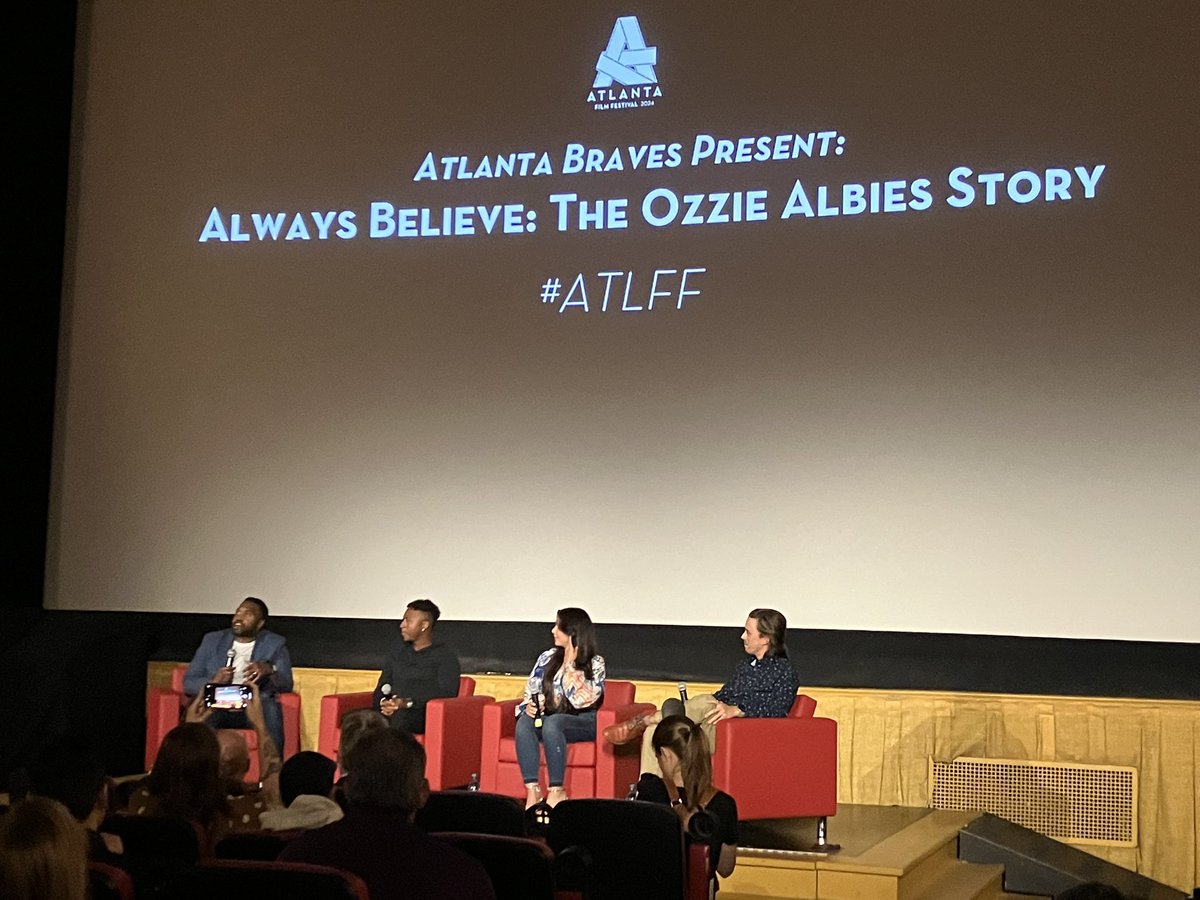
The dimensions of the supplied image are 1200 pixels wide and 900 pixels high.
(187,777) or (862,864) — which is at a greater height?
(187,777)

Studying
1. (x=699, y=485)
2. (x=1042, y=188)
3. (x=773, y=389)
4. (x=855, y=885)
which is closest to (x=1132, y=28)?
(x=1042, y=188)

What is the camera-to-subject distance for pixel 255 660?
261 inches

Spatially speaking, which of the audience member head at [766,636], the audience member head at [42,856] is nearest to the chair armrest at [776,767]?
the audience member head at [766,636]

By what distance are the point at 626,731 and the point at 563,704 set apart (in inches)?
13.1

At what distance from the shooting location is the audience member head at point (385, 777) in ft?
9.09

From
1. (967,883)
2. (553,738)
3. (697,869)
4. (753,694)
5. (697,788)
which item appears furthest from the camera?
(553,738)

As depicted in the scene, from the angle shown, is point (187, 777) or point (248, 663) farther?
point (248, 663)

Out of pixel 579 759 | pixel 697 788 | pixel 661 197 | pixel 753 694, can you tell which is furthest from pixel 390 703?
pixel 697 788

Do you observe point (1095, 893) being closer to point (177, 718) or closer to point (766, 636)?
point (766, 636)

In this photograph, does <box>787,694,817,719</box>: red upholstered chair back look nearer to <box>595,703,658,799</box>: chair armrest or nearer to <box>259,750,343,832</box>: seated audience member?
<box>595,703,658,799</box>: chair armrest

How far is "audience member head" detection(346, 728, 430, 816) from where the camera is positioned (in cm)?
277

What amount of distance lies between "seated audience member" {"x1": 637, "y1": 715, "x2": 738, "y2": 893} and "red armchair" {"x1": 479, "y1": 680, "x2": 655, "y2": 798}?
6.08ft

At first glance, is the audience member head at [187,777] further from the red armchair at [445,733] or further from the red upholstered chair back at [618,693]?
the red upholstered chair back at [618,693]

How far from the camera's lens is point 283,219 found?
720cm
